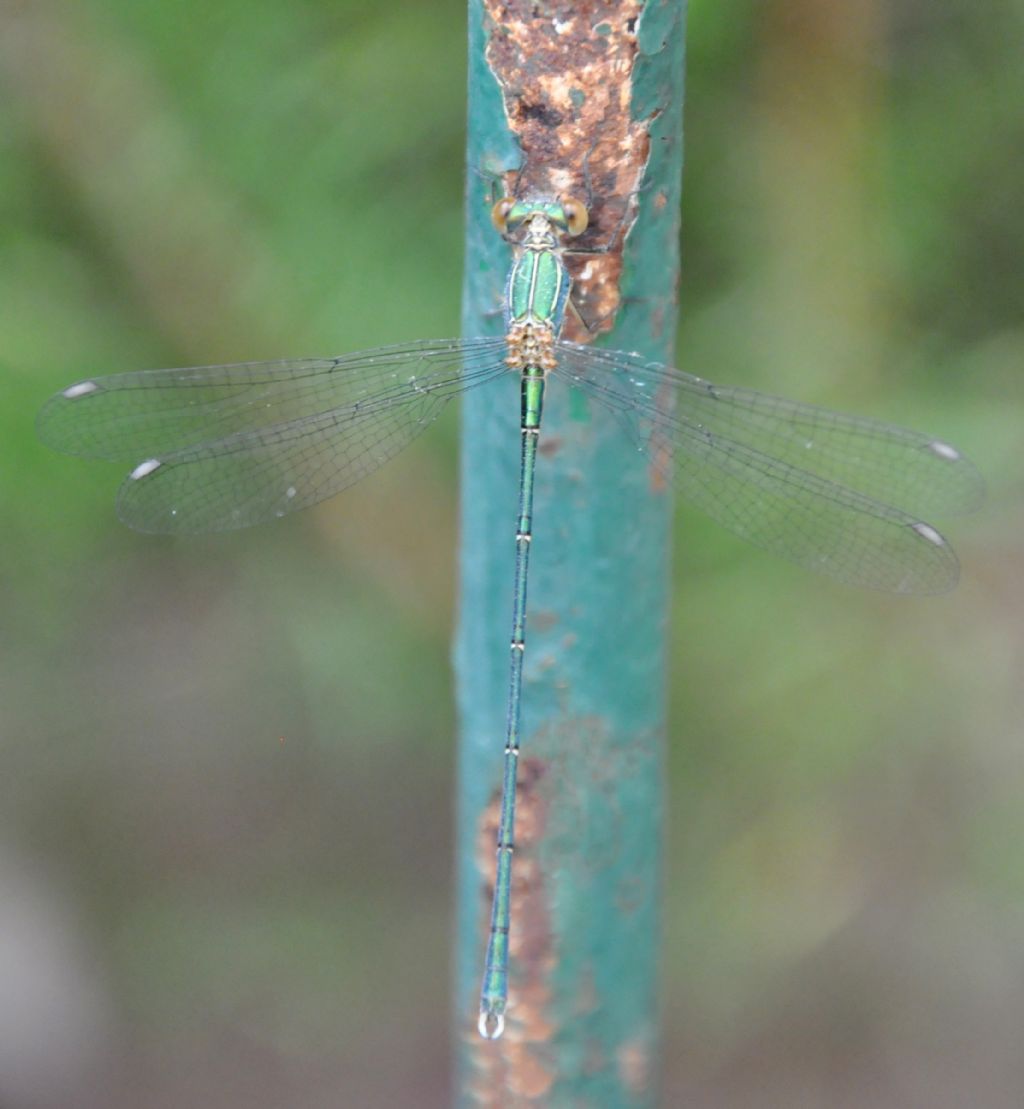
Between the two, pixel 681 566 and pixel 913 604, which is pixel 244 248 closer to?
pixel 681 566

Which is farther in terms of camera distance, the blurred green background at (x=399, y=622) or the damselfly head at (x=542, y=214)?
the blurred green background at (x=399, y=622)

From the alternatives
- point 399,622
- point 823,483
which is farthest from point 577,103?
point 399,622

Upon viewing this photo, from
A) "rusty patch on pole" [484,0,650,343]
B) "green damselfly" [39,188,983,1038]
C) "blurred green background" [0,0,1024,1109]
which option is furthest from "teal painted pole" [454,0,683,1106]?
"blurred green background" [0,0,1024,1109]

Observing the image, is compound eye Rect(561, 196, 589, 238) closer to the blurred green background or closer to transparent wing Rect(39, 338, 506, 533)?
transparent wing Rect(39, 338, 506, 533)

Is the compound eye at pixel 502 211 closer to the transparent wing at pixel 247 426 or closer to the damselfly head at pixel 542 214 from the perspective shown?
the damselfly head at pixel 542 214

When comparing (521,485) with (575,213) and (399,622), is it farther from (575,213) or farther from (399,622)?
(399,622)

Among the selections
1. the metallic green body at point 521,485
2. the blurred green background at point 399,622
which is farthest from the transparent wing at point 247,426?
the metallic green body at point 521,485

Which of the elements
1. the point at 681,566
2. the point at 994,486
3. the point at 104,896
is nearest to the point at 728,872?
the point at 681,566
